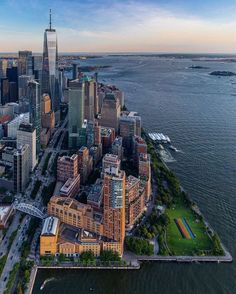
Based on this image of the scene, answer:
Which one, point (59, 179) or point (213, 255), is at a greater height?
point (59, 179)

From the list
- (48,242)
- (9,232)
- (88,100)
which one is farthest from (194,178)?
(88,100)

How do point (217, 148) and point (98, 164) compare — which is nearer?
point (98, 164)

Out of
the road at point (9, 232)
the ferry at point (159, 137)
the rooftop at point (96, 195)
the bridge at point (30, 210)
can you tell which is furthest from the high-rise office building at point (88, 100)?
the road at point (9, 232)

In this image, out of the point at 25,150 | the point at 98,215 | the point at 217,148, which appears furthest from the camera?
the point at 217,148

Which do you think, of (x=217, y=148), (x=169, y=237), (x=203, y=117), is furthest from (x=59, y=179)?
(x=203, y=117)

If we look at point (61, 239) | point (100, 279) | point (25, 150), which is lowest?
point (100, 279)

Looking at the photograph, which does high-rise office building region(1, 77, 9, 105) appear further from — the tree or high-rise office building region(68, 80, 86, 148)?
the tree

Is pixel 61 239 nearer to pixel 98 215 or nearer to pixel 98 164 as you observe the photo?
pixel 98 215

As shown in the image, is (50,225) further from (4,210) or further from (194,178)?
(194,178)
